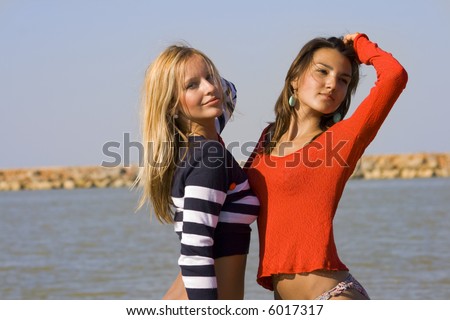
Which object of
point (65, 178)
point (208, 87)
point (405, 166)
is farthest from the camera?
point (65, 178)

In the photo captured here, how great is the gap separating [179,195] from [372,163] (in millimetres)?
40150

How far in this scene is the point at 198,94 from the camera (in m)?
3.11

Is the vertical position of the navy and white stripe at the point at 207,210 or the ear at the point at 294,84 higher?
the ear at the point at 294,84

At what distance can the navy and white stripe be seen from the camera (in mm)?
2896

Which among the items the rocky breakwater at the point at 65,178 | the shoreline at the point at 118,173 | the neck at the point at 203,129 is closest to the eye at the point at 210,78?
the neck at the point at 203,129

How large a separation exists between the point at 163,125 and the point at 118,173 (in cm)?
4054

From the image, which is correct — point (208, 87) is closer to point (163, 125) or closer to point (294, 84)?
point (163, 125)

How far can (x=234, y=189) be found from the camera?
3.04 m

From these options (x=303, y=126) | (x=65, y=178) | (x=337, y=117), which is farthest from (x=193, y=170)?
(x=65, y=178)

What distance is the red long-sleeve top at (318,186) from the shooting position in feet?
9.80

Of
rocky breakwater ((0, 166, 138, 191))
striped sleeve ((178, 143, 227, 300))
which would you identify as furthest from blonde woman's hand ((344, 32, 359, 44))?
rocky breakwater ((0, 166, 138, 191))

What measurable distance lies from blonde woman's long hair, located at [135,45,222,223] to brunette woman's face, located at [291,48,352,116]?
368 mm

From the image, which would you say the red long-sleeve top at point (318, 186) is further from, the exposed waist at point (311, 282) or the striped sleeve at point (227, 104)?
the striped sleeve at point (227, 104)

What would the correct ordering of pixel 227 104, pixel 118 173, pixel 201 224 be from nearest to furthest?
pixel 201 224
pixel 227 104
pixel 118 173
